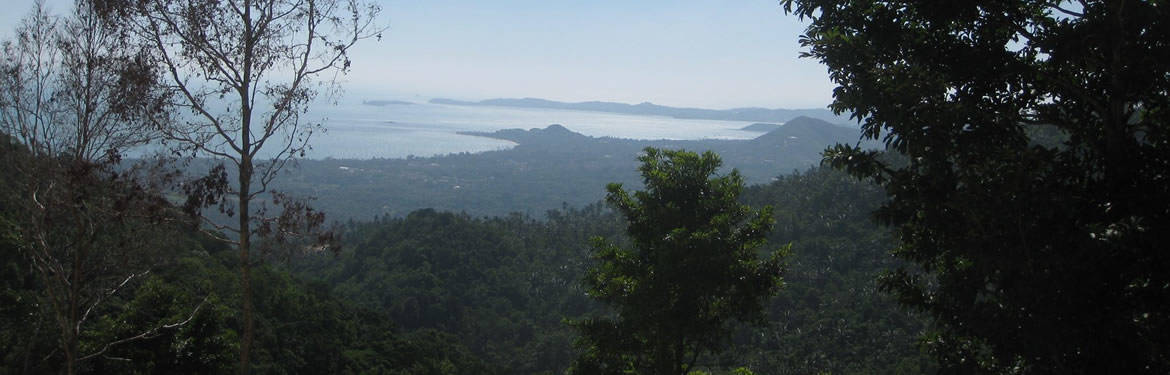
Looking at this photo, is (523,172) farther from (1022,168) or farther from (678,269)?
(1022,168)

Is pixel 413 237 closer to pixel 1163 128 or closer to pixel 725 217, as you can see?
pixel 725 217

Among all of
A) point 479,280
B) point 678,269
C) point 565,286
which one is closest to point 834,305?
point 565,286

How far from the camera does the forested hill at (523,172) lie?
3578 inches

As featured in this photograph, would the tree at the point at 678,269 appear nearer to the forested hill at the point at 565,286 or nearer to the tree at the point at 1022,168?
the tree at the point at 1022,168

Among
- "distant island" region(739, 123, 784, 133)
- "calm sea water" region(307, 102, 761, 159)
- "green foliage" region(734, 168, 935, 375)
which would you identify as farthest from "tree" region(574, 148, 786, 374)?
"distant island" region(739, 123, 784, 133)

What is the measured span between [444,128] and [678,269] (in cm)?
15223

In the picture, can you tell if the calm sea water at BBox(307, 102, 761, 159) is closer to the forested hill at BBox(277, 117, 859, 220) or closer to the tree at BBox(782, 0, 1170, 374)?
the forested hill at BBox(277, 117, 859, 220)

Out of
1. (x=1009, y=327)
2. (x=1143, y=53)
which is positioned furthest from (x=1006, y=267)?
(x=1143, y=53)

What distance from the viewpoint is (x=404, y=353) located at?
23.4 m

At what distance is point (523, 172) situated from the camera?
115 meters

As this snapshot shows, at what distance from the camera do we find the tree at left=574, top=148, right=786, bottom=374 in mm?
6379

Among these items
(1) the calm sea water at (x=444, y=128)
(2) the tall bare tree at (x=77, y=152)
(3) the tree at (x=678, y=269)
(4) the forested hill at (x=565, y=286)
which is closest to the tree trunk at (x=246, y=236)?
(2) the tall bare tree at (x=77, y=152)

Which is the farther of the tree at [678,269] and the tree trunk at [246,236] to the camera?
the tree at [678,269]

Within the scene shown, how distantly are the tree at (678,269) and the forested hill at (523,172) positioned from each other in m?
72.7
